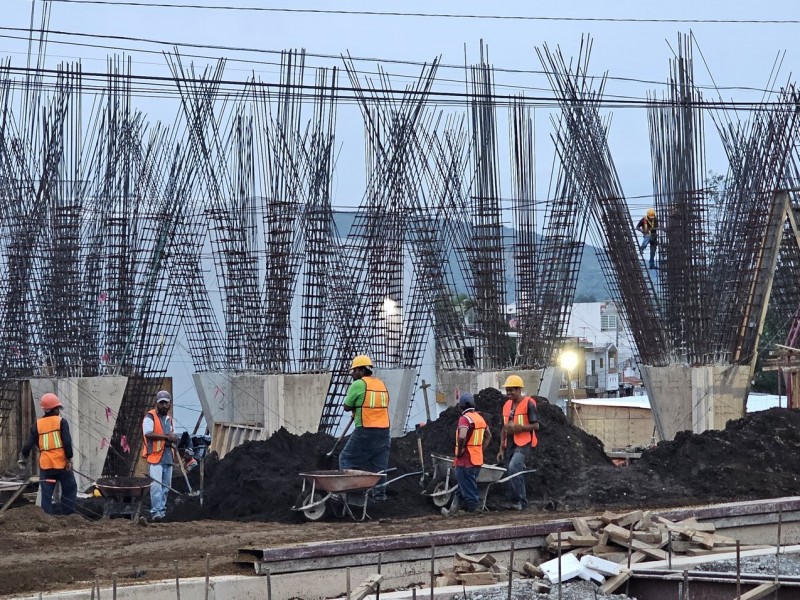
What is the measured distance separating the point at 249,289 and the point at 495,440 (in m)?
6.25

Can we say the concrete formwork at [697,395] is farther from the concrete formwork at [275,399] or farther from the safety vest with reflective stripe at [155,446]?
the safety vest with reflective stripe at [155,446]

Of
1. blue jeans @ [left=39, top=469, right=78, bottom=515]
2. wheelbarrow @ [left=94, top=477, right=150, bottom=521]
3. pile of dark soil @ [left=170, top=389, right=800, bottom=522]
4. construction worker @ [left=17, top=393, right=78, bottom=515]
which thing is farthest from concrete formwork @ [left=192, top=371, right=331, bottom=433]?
construction worker @ [left=17, top=393, right=78, bottom=515]

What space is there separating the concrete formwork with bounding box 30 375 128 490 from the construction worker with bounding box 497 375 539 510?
7759 millimetres

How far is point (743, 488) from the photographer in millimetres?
14586

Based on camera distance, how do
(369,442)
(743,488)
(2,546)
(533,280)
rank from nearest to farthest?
1. (2,546)
2. (369,442)
3. (743,488)
4. (533,280)

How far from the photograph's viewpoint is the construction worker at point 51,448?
1365cm

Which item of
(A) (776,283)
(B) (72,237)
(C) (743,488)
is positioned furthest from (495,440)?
(A) (776,283)

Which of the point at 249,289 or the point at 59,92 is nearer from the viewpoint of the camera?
the point at 59,92

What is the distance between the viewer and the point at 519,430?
14.0 meters

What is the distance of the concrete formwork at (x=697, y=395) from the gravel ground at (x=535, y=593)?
10.2 metres

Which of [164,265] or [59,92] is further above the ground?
[59,92]

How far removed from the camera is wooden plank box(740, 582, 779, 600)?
8820 mm

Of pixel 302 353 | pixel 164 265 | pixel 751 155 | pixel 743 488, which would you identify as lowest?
pixel 743 488

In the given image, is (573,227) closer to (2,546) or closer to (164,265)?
(164,265)
